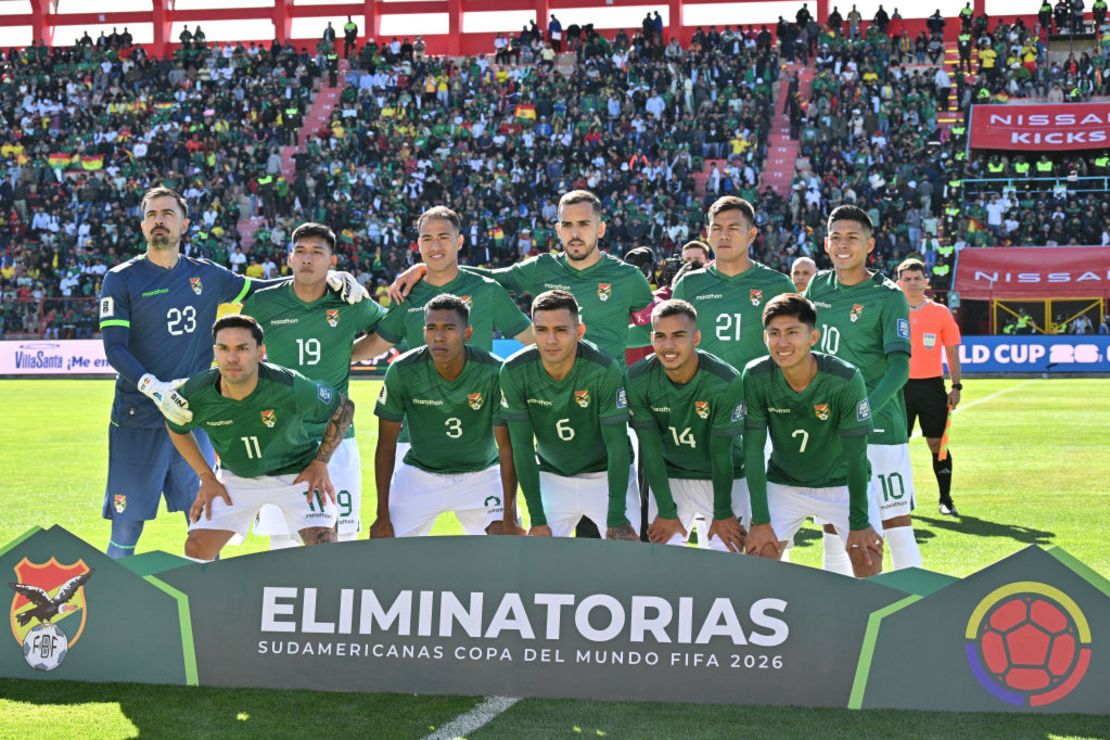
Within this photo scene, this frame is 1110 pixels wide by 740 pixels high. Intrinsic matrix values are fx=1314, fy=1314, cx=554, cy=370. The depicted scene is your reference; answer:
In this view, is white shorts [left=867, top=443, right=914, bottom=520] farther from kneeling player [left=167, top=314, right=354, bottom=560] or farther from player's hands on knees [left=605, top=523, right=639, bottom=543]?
kneeling player [left=167, top=314, right=354, bottom=560]

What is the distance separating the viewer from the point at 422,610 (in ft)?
17.3

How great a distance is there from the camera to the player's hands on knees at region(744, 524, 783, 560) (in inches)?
230

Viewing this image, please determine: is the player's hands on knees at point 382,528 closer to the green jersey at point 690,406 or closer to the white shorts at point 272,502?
the white shorts at point 272,502

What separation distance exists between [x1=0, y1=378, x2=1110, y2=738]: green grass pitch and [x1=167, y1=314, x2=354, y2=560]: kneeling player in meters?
1.13

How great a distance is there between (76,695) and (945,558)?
18.3 ft

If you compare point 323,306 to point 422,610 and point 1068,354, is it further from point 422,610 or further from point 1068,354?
point 1068,354

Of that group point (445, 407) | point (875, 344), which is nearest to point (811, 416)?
point (875, 344)

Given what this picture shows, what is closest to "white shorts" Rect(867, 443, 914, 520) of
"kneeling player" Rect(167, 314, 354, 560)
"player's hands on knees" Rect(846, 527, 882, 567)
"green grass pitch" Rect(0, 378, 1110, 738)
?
"player's hands on knees" Rect(846, 527, 882, 567)

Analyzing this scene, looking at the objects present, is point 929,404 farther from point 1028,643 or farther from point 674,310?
point 1028,643

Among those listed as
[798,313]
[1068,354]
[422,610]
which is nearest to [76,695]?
[422,610]

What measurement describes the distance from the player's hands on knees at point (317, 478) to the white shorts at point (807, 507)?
213cm

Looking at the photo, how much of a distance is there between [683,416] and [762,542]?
0.79 metres

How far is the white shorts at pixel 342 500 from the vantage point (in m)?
7.00

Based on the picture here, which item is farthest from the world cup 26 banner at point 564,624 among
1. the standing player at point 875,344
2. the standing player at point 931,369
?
the standing player at point 931,369
